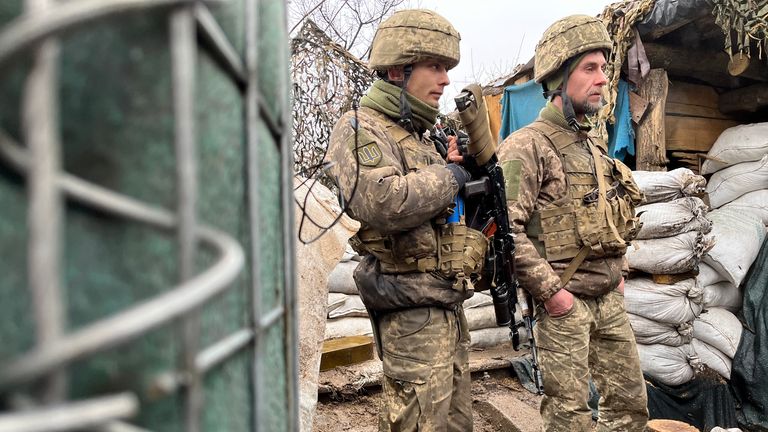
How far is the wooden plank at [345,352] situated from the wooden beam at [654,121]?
255 centimetres

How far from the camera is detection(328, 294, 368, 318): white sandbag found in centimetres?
413

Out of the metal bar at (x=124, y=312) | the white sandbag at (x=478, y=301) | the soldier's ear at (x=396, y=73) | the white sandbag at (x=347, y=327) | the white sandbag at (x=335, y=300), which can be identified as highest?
the soldier's ear at (x=396, y=73)

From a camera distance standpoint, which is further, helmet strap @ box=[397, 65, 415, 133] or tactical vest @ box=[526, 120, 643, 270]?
tactical vest @ box=[526, 120, 643, 270]

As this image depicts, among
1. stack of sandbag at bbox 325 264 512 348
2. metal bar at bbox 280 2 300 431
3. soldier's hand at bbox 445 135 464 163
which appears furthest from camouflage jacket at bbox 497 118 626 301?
metal bar at bbox 280 2 300 431

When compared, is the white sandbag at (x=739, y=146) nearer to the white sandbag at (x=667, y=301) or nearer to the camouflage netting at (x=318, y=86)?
the white sandbag at (x=667, y=301)

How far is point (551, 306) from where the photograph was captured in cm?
231

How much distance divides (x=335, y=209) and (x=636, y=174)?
237 centimetres

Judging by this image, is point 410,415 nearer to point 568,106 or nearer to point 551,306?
point 551,306

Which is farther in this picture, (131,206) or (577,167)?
(577,167)

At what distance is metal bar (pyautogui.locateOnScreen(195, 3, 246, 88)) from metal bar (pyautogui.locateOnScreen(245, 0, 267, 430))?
1 cm

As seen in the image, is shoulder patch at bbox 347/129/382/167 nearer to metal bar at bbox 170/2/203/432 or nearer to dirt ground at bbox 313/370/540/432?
metal bar at bbox 170/2/203/432

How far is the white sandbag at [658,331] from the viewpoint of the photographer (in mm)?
3758

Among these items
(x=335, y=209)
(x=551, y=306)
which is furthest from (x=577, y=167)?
(x=335, y=209)

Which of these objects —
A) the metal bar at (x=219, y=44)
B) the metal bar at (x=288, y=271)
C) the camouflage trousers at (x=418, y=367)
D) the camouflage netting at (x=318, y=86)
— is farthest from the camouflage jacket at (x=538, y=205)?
the metal bar at (x=219, y=44)
